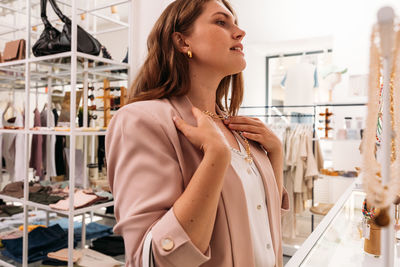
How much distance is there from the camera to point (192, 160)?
0.77m

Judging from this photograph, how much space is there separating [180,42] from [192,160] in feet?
1.25

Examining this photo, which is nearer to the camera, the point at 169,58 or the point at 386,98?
the point at 386,98

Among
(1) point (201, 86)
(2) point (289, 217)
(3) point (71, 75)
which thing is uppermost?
(3) point (71, 75)

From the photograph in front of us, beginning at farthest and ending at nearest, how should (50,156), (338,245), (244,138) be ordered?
(50,156)
(338,245)
(244,138)

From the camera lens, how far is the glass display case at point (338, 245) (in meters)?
1.09

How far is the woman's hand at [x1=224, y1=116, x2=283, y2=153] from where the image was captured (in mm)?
1012

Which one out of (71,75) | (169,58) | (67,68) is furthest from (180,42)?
(67,68)

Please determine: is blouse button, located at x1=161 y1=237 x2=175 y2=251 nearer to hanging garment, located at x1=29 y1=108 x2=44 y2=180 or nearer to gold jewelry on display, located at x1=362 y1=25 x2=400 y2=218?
gold jewelry on display, located at x1=362 y1=25 x2=400 y2=218

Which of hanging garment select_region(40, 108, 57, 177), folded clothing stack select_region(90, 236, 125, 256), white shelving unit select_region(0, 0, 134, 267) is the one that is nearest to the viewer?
white shelving unit select_region(0, 0, 134, 267)

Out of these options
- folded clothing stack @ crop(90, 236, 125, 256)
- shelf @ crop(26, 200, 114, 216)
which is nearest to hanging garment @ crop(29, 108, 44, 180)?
shelf @ crop(26, 200, 114, 216)

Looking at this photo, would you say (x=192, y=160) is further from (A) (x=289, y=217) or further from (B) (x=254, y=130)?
(A) (x=289, y=217)

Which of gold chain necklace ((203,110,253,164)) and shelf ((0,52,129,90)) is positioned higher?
shelf ((0,52,129,90))

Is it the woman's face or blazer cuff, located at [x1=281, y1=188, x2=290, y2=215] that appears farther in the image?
blazer cuff, located at [x1=281, y1=188, x2=290, y2=215]

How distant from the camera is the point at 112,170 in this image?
31.7 inches
